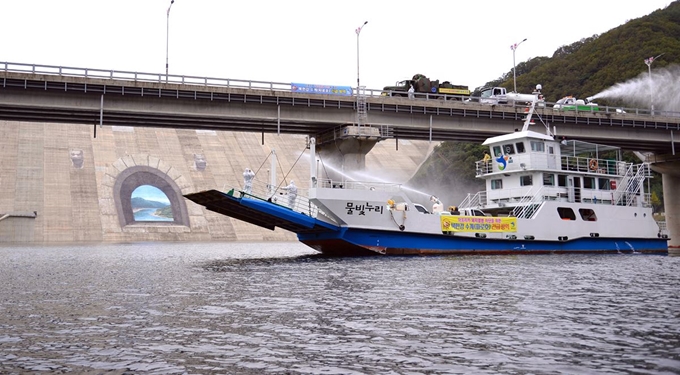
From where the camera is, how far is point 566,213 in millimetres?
42312

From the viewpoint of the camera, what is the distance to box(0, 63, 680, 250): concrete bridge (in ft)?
145

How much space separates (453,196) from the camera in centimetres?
10425

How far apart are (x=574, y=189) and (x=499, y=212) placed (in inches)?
192

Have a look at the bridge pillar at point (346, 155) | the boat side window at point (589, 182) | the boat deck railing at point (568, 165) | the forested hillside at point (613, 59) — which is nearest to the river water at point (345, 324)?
the boat deck railing at point (568, 165)

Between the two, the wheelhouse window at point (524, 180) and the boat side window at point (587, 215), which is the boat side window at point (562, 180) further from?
the boat side window at point (587, 215)

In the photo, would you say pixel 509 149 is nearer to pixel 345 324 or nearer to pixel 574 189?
pixel 574 189

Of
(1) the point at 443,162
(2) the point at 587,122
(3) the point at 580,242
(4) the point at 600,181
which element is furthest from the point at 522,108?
(1) the point at 443,162

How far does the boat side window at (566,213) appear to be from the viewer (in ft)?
138

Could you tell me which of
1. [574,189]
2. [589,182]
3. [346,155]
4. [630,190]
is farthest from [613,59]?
[574,189]

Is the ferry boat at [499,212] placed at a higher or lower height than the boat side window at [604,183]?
lower

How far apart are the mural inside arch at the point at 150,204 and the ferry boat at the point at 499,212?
189ft

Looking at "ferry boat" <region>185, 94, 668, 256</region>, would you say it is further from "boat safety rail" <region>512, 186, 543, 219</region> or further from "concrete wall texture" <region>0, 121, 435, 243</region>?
"concrete wall texture" <region>0, 121, 435, 243</region>

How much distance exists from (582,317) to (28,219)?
8147 centimetres

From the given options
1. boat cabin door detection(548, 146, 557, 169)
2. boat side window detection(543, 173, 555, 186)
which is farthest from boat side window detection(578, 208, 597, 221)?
boat cabin door detection(548, 146, 557, 169)
